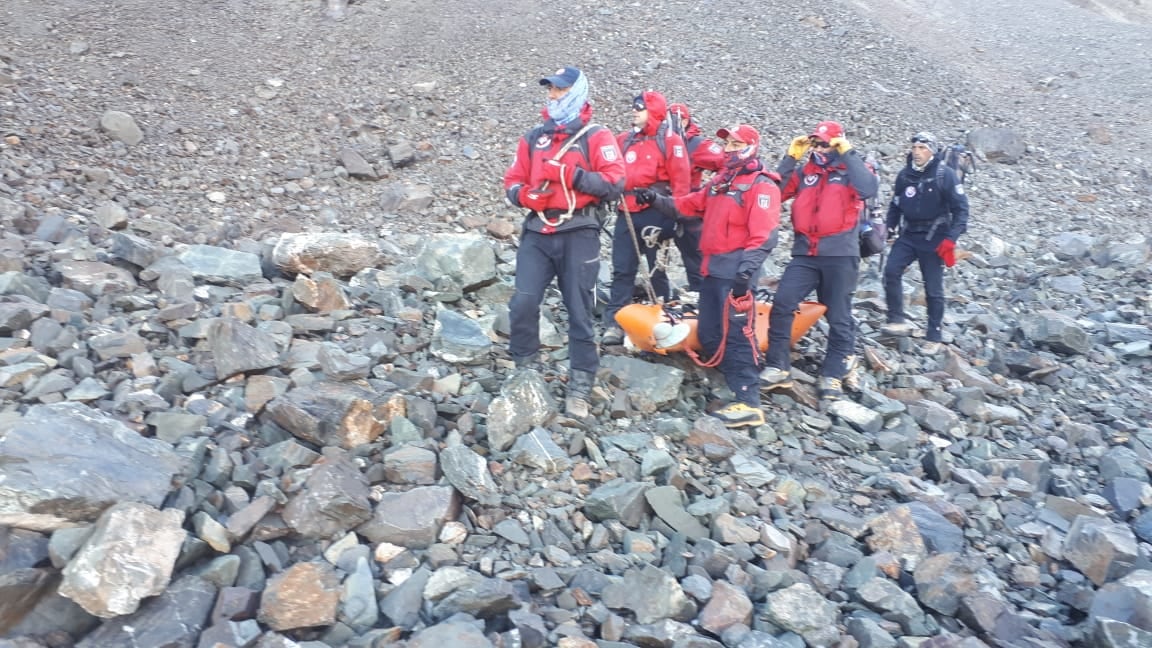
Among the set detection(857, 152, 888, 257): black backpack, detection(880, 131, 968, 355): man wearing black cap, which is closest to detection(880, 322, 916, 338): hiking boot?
detection(880, 131, 968, 355): man wearing black cap

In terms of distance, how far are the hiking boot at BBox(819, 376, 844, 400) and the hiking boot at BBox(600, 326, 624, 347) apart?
61.7 inches

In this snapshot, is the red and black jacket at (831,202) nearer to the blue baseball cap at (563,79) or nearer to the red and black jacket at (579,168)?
the red and black jacket at (579,168)

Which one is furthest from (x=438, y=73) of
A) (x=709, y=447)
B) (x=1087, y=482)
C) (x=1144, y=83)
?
(x=1144, y=83)

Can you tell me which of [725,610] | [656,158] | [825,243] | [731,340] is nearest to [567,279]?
[731,340]

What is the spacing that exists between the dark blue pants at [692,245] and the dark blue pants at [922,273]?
1.94 metres

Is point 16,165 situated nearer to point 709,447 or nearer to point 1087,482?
point 709,447

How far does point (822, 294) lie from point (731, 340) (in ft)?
3.26

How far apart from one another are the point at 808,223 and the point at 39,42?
36.4 ft

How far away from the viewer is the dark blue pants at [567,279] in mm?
5438

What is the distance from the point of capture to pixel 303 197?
A: 9.93 meters

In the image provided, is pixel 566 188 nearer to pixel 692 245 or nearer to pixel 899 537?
pixel 692 245

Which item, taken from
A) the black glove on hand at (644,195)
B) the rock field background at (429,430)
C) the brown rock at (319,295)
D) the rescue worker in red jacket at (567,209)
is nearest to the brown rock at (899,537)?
the rock field background at (429,430)

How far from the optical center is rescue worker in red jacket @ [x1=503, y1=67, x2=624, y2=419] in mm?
5250

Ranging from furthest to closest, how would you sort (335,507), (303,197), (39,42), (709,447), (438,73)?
1. (438,73)
2. (39,42)
3. (303,197)
4. (709,447)
5. (335,507)
